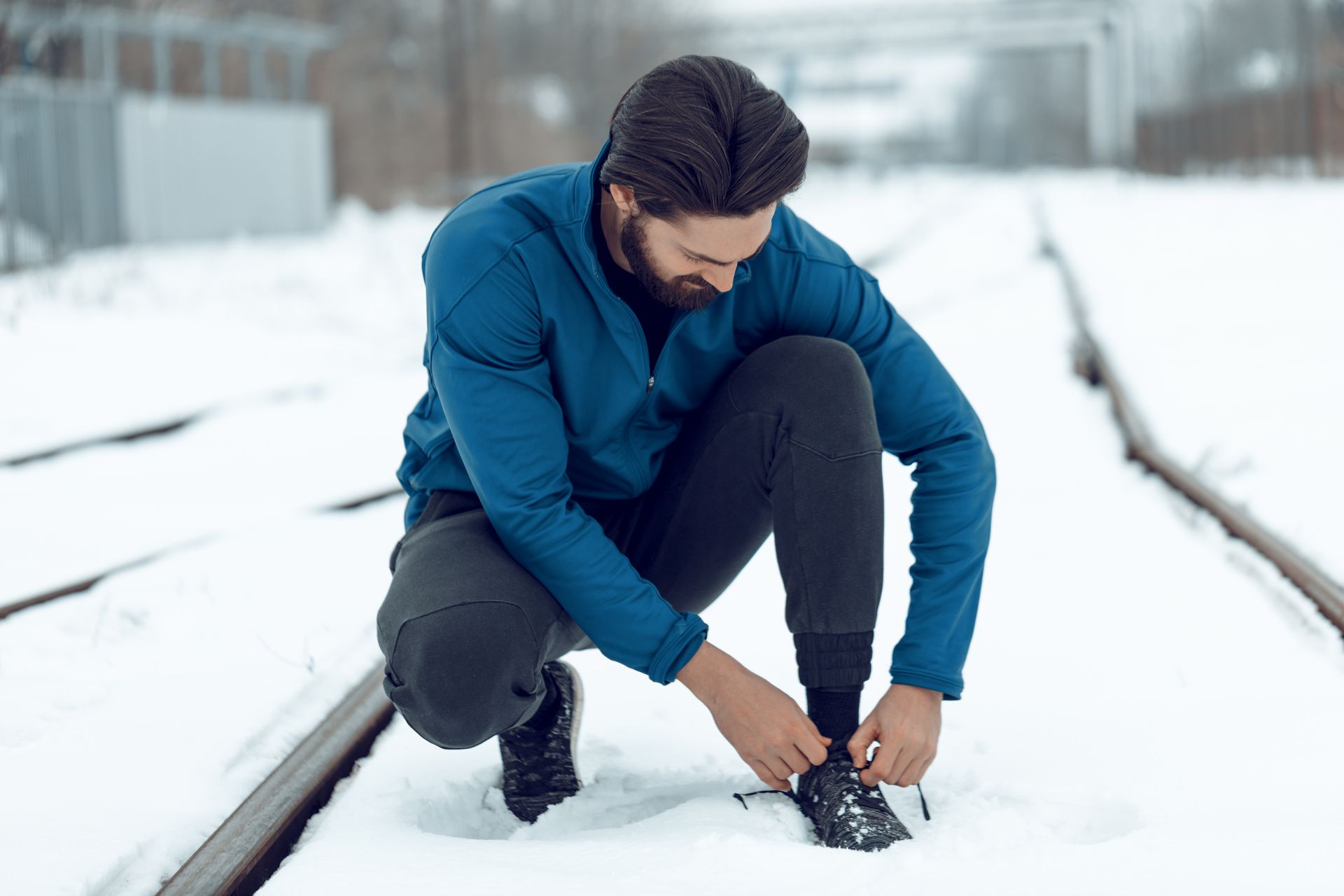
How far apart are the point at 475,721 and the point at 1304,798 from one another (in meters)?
1.30

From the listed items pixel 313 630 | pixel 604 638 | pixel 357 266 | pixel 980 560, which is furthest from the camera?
pixel 357 266

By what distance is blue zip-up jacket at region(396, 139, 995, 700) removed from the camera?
205 centimetres

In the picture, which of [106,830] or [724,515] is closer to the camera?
[106,830]

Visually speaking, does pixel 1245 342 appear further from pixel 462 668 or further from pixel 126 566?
pixel 462 668

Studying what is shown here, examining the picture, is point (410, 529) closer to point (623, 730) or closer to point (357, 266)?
point (623, 730)

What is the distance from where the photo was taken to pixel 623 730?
2.71 m

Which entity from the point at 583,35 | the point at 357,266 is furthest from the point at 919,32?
the point at 357,266

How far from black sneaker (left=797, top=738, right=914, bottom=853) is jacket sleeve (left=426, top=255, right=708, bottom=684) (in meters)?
0.31

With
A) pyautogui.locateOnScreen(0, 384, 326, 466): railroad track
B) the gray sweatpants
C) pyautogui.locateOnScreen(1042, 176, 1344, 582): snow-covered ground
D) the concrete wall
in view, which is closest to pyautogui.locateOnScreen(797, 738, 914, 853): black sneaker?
the gray sweatpants

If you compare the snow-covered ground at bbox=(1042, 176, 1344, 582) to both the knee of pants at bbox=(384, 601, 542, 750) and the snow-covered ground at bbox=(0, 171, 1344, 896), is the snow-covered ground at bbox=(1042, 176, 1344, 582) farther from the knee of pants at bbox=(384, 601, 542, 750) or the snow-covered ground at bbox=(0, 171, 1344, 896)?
the knee of pants at bbox=(384, 601, 542, 750)

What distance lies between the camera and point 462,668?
79.8 inches

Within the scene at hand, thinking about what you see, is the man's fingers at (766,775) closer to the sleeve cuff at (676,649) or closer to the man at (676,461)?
the man at (676,461)

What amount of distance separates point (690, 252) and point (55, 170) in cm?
1283

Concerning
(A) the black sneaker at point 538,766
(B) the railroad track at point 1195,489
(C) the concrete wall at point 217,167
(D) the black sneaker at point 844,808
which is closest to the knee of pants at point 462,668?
(A) the black sneaker at point 538,766
